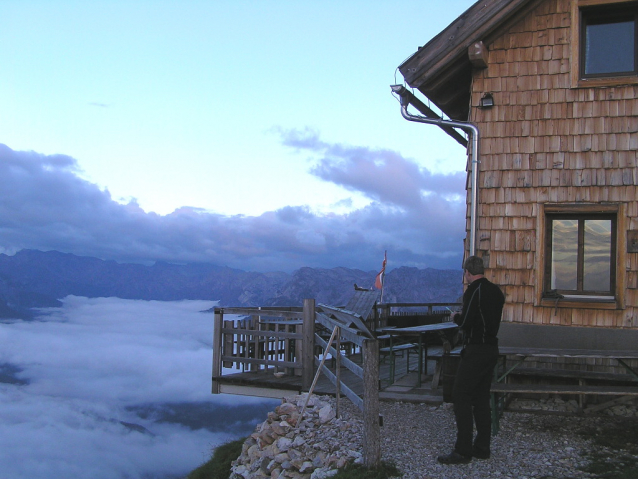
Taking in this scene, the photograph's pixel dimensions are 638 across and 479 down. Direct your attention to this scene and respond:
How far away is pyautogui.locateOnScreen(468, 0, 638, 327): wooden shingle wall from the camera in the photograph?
8.13 meters

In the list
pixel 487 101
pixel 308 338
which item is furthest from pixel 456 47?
pixel 308 338

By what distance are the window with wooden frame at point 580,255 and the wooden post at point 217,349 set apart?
5393mm

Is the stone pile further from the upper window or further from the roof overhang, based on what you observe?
the upper window

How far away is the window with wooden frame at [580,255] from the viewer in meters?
8.24

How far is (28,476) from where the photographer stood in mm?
190750

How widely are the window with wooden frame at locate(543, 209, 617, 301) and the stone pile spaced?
3749 mm

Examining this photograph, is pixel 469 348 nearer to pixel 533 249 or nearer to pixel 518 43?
pixel 533 249

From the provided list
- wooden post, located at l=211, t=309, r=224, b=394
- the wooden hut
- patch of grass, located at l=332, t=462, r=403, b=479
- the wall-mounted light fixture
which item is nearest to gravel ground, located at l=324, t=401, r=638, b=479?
patch of grass, located at l=332, t=462, r=403, b=479

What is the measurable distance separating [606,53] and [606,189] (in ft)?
6.72

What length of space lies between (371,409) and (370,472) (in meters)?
0.57

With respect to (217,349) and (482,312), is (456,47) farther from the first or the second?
(217,349)

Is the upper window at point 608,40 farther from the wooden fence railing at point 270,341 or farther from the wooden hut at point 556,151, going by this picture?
the wooden fence railing at point 270,341

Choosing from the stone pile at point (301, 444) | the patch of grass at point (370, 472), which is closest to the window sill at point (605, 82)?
the stone pile at point (301, 444)

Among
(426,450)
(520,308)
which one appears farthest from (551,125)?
(426,450)
